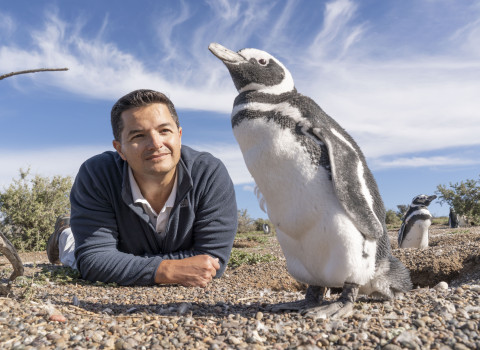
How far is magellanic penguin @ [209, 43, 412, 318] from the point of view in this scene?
229 centimetres

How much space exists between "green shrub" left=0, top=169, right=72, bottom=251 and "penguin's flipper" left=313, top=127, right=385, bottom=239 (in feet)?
34.0

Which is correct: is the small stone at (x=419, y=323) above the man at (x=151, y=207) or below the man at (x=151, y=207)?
below

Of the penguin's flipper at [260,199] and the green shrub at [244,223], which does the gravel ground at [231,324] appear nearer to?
the penguin's flipper at [260,199]

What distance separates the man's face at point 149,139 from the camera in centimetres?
371

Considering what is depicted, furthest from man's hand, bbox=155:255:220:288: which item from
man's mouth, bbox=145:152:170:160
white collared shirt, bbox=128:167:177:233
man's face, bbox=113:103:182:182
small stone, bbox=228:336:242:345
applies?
small stone, bbox=228:336:242:345

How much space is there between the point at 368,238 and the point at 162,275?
2.19 metres

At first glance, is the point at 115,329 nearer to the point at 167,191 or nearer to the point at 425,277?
the point at 167,191

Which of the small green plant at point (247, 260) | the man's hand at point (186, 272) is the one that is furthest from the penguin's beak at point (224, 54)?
the small green plant at point (247, 260)

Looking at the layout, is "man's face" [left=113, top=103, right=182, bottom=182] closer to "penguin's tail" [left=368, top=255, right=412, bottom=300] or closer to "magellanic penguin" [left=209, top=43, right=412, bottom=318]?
"magellanic penguin" [left=209, top=43, right=412, bottom=318]

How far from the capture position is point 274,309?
8.70 ft

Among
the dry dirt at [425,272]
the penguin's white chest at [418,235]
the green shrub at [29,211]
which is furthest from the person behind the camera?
the green shrub at [29,211]

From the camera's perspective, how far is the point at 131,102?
3.79m

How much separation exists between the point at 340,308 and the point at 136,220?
7.98 feet

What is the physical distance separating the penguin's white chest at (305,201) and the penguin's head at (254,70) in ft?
0.76
